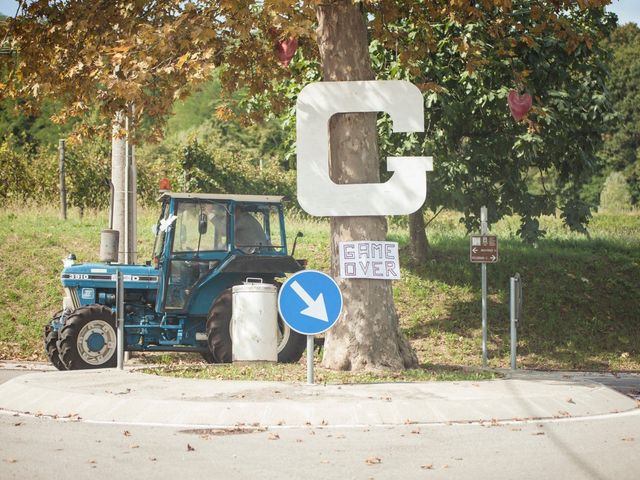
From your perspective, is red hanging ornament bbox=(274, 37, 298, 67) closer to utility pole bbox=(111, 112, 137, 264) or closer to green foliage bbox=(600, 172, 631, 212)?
utility pole bbox=(111, 112, 137, 264)

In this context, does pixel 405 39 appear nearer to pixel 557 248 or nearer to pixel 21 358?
pixel 21 358

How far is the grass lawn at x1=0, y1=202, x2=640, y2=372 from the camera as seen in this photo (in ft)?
75.1

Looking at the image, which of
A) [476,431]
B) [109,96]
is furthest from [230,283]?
[476,431]

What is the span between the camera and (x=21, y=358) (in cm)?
2186

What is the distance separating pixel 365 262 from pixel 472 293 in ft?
36.2

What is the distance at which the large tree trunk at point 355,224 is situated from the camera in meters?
15.2

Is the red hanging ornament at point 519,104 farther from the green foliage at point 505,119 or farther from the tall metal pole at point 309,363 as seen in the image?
the tall metal pole at point 309,363

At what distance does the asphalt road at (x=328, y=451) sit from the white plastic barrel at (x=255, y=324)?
4.62m

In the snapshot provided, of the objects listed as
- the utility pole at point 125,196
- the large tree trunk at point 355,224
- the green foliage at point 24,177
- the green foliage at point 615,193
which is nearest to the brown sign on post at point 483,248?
the large tree trunk at point 355,224

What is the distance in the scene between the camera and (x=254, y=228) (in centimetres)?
1902

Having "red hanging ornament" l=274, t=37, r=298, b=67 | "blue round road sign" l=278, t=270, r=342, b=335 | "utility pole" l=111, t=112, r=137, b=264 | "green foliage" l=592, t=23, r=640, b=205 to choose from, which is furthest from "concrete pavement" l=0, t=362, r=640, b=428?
"green foliage" l=592, t=23, r=640, b=205

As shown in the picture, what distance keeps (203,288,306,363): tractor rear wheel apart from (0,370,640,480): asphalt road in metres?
6.40

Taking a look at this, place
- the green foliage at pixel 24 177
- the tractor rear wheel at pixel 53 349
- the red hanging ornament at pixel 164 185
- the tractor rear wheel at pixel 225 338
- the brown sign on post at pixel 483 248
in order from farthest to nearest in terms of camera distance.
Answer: the green foliage at pixel 24 177 < the brown sign on post at pixel 483 248 < the red hanging ornament at pixel 164 185 < the tractor rear wheel at pixel 53 349 < the tractor rear wheel at pixel 225 338

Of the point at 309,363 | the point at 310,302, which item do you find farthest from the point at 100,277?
the point at 310,302
